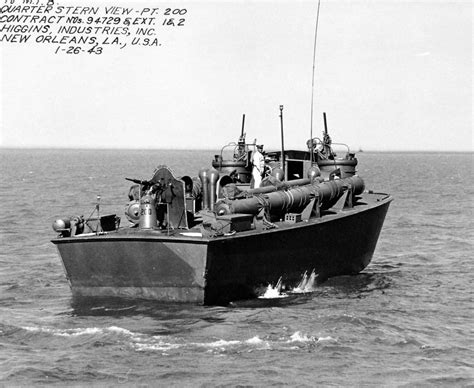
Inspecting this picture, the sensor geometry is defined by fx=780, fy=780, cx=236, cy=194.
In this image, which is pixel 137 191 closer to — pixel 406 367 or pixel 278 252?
pixel 278 252

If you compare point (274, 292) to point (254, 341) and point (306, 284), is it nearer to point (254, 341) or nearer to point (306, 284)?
point (306, 284)

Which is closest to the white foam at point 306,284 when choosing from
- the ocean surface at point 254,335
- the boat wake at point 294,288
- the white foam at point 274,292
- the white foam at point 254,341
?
the boat wake at point 294,288

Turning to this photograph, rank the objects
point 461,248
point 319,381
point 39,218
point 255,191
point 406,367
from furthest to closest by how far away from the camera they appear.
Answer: point 39,218
point 461,248
point 255,191
point 406,367
point 319,381

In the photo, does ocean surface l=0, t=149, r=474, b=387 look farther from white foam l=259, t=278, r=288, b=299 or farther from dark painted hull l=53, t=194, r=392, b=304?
dark painted hull l=53, t=194, r=392, b=304

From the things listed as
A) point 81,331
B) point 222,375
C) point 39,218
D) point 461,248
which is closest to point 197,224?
point 81,331

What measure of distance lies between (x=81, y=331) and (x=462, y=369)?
7637 mm

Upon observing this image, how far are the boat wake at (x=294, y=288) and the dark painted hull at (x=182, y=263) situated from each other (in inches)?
8.3

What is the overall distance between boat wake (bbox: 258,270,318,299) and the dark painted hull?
212 millimetres

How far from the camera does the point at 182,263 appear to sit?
681 inches

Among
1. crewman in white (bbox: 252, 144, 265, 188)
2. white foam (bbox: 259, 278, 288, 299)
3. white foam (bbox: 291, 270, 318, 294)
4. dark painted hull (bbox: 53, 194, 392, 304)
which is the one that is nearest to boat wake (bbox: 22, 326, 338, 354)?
dark painted hull (bbox: 53, 194, 392, 304)

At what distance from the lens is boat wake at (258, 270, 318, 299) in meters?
19.6

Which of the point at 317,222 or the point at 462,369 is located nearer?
the point at 462,369

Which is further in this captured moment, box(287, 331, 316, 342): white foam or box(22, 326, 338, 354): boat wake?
box(287, 331, 316, 342): white foam

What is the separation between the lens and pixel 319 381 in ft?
44.0
